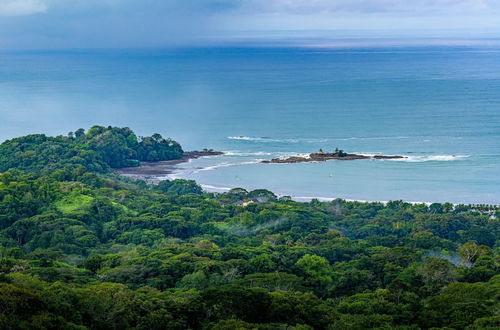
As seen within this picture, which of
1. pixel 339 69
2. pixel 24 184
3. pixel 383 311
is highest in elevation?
pixel 339 69

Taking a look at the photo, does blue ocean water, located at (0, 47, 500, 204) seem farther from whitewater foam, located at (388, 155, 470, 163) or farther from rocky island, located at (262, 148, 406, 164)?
rocky island, located at (262, 148, 406, 164)

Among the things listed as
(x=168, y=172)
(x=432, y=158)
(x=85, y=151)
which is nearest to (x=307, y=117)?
(x=432, y=158)

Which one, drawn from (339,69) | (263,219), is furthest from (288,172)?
(339,69)

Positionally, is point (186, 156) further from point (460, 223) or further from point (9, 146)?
point (460, 223)

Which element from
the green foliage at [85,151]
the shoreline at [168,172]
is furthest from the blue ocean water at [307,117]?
the green foliage at [85,151]

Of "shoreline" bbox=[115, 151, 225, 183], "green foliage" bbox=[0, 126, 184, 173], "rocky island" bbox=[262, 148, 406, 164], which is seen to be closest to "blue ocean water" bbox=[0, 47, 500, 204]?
"rocky island" bbox=[262, 148, 406, 164]

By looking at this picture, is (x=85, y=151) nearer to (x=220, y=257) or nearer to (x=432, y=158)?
(x=432, y=158)
